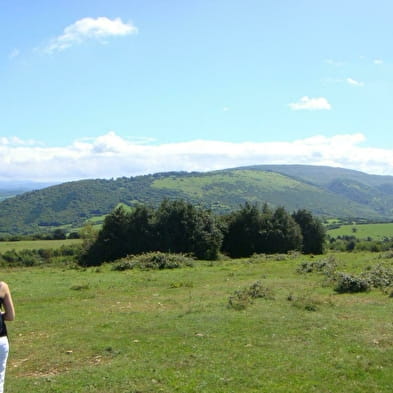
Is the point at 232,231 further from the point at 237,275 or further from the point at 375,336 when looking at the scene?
the point at 375,336

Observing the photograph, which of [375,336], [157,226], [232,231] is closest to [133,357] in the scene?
[375,336]

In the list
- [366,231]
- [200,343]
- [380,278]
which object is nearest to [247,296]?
[200,343]

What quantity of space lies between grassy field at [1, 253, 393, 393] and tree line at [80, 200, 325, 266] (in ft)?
109

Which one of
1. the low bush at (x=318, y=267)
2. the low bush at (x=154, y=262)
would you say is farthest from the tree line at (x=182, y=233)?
the low bush at (x=318, y=267)

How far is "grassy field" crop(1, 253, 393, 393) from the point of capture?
11281 mm

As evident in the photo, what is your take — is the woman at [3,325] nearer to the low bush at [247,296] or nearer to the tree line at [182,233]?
the low bush at [247,296]

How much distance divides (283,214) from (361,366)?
55115 mm

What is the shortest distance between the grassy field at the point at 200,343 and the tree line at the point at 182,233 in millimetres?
33096

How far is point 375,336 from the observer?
15125 millimetres

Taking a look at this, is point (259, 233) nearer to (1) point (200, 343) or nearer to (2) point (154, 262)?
(2) point (154, 262)

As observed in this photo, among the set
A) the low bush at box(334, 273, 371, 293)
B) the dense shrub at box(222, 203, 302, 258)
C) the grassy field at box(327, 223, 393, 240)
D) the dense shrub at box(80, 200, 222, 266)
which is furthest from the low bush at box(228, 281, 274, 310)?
the grassy field at box(327, 223, 393, 240)

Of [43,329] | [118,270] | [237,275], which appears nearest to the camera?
[43,329]

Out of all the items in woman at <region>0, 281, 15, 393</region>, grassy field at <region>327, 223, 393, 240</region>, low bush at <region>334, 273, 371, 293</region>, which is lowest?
grassy field at <region>327, 223, 393, 240</region>

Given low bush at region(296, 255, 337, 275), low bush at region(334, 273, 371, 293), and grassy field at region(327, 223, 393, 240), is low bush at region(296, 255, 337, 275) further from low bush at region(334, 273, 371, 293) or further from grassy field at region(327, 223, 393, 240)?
grassy field at region(327, 223, 393, 240)
